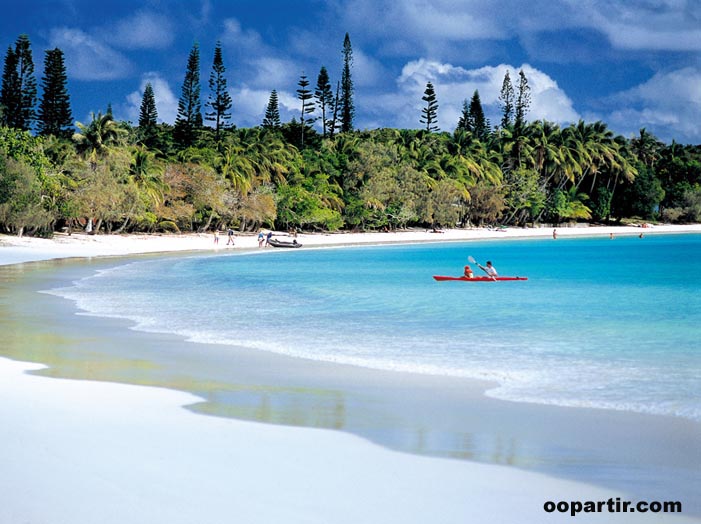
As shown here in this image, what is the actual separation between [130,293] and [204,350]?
28.0ft

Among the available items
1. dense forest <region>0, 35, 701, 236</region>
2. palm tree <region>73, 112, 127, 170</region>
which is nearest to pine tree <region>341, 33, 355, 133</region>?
dense forest <region>0, 35, 701, 236</region>

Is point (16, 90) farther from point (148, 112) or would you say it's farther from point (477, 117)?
point (477, 117)

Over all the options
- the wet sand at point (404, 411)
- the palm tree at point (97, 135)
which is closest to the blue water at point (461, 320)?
the wet sand at point (404, 411)

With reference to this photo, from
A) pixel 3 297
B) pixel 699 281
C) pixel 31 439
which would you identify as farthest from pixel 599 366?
pixel 699 281

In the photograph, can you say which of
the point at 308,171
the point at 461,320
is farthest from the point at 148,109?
the point at 461,320

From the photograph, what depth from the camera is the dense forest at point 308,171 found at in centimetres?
4272

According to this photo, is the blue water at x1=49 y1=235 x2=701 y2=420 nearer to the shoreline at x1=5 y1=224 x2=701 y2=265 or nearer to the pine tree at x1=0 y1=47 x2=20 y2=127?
the shoreline at x1=5 y1=224 x2=701 y2=265

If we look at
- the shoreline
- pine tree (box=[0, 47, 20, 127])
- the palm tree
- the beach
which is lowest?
the beach

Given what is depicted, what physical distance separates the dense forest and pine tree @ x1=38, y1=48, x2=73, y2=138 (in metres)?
0.10

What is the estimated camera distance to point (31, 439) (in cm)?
565

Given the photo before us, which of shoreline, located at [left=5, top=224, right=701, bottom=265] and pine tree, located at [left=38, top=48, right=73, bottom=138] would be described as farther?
pine tree, located at [left=38, top=48, right=73, bottom=138]

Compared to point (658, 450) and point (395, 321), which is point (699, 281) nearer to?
point (395, 321)

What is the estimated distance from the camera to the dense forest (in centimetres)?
4272

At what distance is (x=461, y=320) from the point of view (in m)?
15.2
